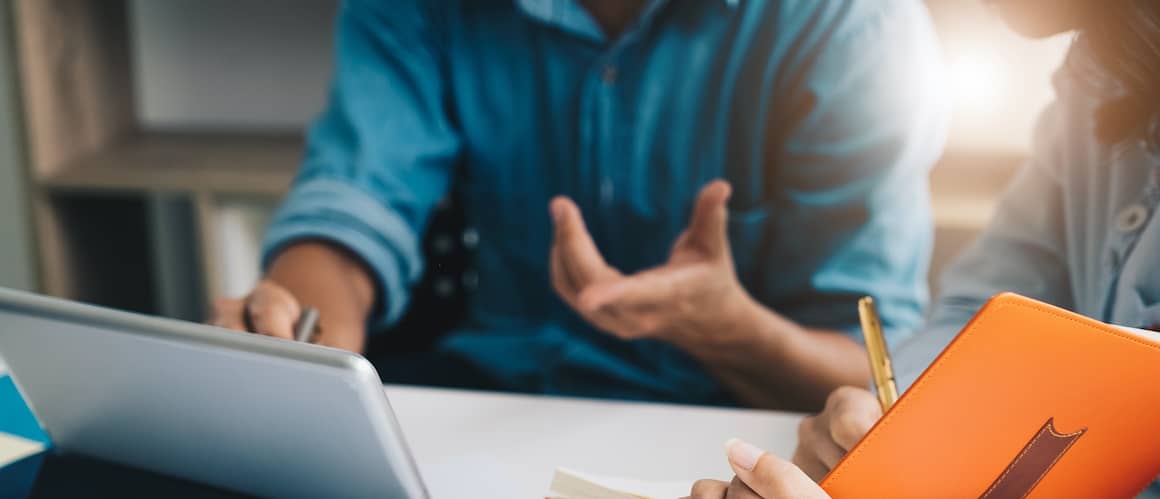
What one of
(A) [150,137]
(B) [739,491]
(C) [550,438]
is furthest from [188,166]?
(B) [739,491]

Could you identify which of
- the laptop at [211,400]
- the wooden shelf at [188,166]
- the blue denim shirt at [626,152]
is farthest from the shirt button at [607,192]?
the wooden shelf at [188,166]

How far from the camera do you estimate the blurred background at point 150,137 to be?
4.62ft

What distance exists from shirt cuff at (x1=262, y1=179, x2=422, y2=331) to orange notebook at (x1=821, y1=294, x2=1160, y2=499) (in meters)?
0.60

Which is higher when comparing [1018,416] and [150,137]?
[1018,416]

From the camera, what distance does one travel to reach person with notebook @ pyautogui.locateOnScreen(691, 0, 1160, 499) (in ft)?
1.72

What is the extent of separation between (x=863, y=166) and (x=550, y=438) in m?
0.39

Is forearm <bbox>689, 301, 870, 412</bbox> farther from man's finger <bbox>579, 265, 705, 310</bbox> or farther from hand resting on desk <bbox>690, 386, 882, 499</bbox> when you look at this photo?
hand resting on desk <bbox>690, 386, 882, 499</bbox>

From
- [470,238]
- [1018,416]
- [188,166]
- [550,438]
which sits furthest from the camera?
[188,166]

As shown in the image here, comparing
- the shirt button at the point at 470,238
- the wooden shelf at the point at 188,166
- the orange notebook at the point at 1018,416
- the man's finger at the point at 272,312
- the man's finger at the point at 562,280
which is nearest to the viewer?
the orange notebook at the point at 1018,416

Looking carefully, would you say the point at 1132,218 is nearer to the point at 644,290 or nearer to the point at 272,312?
the point at 644,290

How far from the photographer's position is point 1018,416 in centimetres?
38

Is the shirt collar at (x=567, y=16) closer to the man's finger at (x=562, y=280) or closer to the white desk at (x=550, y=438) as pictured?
the man's finger at (x=562, y=280)

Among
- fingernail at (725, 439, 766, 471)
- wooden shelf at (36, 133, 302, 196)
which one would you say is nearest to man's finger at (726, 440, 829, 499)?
fingernail at (725, 439, 766, 471)

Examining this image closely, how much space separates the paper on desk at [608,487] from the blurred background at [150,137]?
0.95 m
